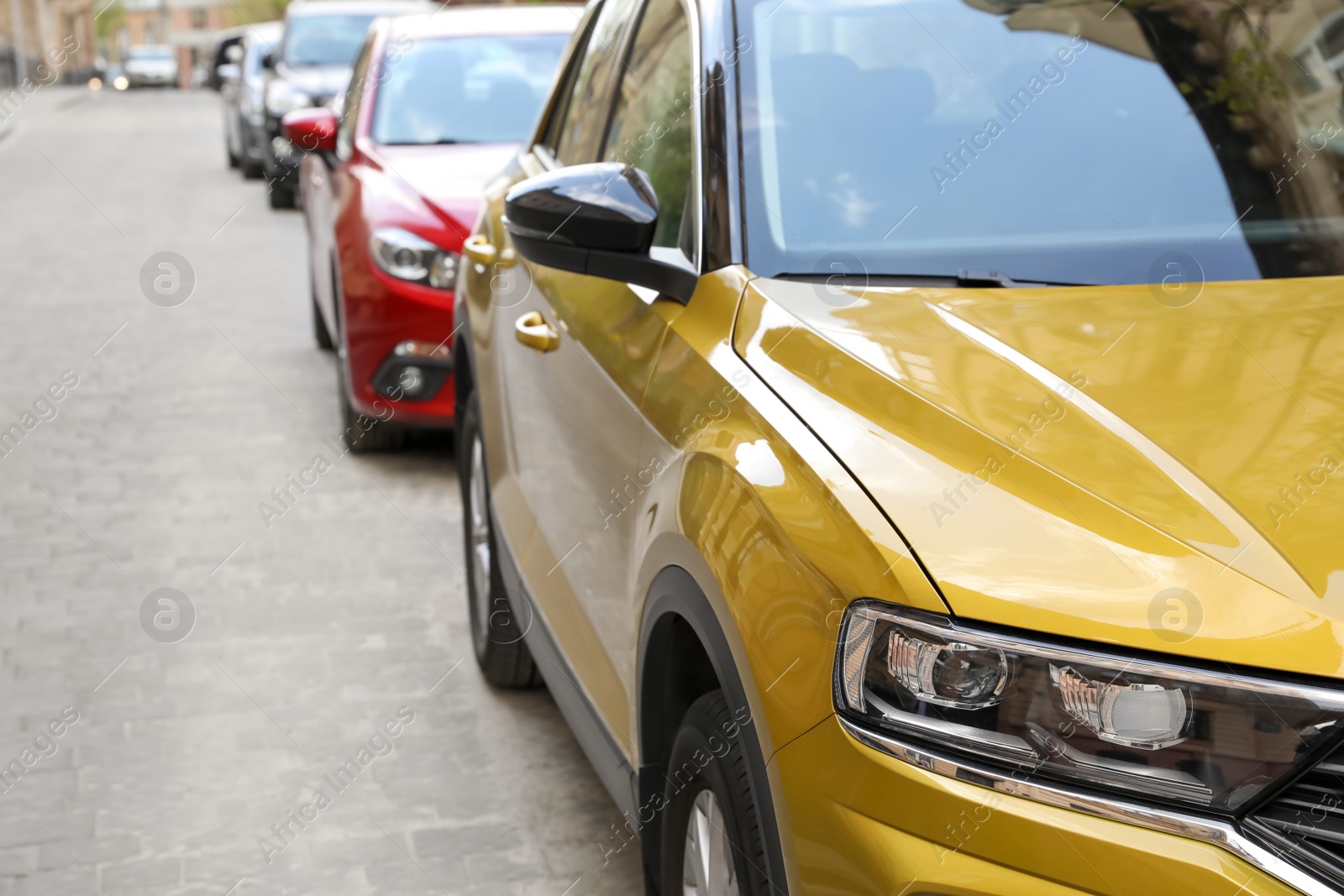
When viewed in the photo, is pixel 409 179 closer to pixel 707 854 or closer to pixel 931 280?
pixel 931 280

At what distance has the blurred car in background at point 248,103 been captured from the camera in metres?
16.8

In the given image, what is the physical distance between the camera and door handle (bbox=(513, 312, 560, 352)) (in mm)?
3124

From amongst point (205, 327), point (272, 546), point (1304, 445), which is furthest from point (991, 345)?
point (205, 327)

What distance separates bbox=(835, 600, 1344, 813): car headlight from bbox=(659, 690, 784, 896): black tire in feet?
0.97

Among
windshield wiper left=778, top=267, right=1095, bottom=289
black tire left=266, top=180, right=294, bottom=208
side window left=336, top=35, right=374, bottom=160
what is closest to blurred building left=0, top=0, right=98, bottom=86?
black tire left=266, top=180, right=294, bottom=208

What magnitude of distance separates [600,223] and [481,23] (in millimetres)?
5599

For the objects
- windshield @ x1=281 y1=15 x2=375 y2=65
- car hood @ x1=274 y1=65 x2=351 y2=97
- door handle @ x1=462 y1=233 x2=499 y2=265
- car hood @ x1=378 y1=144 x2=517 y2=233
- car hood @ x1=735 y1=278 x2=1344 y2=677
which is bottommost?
car hood @ x1=274 y1=65 x2=351 y2=97

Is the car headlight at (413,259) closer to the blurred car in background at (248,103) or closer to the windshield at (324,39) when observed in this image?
the windshield at (324,39)

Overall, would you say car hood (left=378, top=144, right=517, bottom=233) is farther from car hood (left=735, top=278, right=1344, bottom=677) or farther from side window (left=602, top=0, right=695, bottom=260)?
car hood (left=735, top=278, right=1344, bottom=677)

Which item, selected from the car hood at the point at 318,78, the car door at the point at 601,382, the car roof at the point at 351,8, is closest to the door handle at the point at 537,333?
the car door at the point at 601,382

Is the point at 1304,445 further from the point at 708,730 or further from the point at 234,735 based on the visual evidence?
the point at 234,735

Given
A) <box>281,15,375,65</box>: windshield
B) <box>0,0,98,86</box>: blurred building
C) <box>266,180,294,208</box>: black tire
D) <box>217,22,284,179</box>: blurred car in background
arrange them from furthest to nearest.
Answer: <box>0,0,98,86</box>: blurred building < <box>217,22,284,179</box>: blurred car in background < <box>266,180,294,208</box>: black tire < <box>281,15,375,65</box>: windshield

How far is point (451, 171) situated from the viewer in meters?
6.71

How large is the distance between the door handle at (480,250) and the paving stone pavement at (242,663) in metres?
1.23
